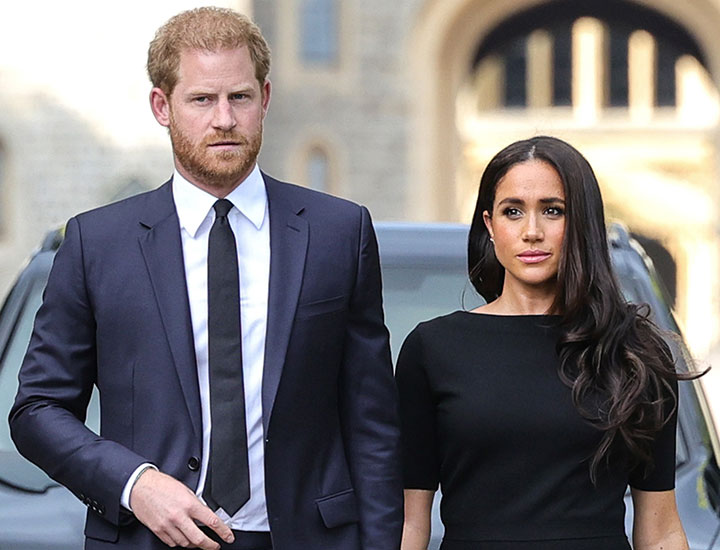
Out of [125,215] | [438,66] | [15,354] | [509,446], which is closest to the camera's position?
[509,446]

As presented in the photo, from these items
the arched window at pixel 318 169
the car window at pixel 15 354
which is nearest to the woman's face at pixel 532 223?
the car window at pixel 15 354

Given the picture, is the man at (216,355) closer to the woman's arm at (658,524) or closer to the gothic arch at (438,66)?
the woman's arm at (658,524)

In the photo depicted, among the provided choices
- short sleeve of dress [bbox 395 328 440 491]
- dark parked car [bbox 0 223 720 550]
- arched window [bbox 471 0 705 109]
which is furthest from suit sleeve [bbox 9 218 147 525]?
arched window [bbox 471 0 705 109]

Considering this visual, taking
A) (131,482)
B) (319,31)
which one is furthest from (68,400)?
(319,31)

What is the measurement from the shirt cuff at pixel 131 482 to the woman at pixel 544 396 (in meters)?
0.51

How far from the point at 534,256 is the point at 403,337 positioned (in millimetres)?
1436

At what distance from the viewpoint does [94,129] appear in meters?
24.3

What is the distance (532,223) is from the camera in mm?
2988

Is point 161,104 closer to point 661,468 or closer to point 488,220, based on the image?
point 488,220

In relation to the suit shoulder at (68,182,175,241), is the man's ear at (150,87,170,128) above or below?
above

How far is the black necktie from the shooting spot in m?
2.86

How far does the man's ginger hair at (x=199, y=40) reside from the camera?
2908mm

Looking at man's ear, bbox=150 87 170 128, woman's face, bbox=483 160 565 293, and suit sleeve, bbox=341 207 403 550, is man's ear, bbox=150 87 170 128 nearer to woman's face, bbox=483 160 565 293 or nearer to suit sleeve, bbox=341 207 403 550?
suit sleeve, bbox=341 207 403 550

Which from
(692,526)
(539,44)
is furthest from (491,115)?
(692,526)
